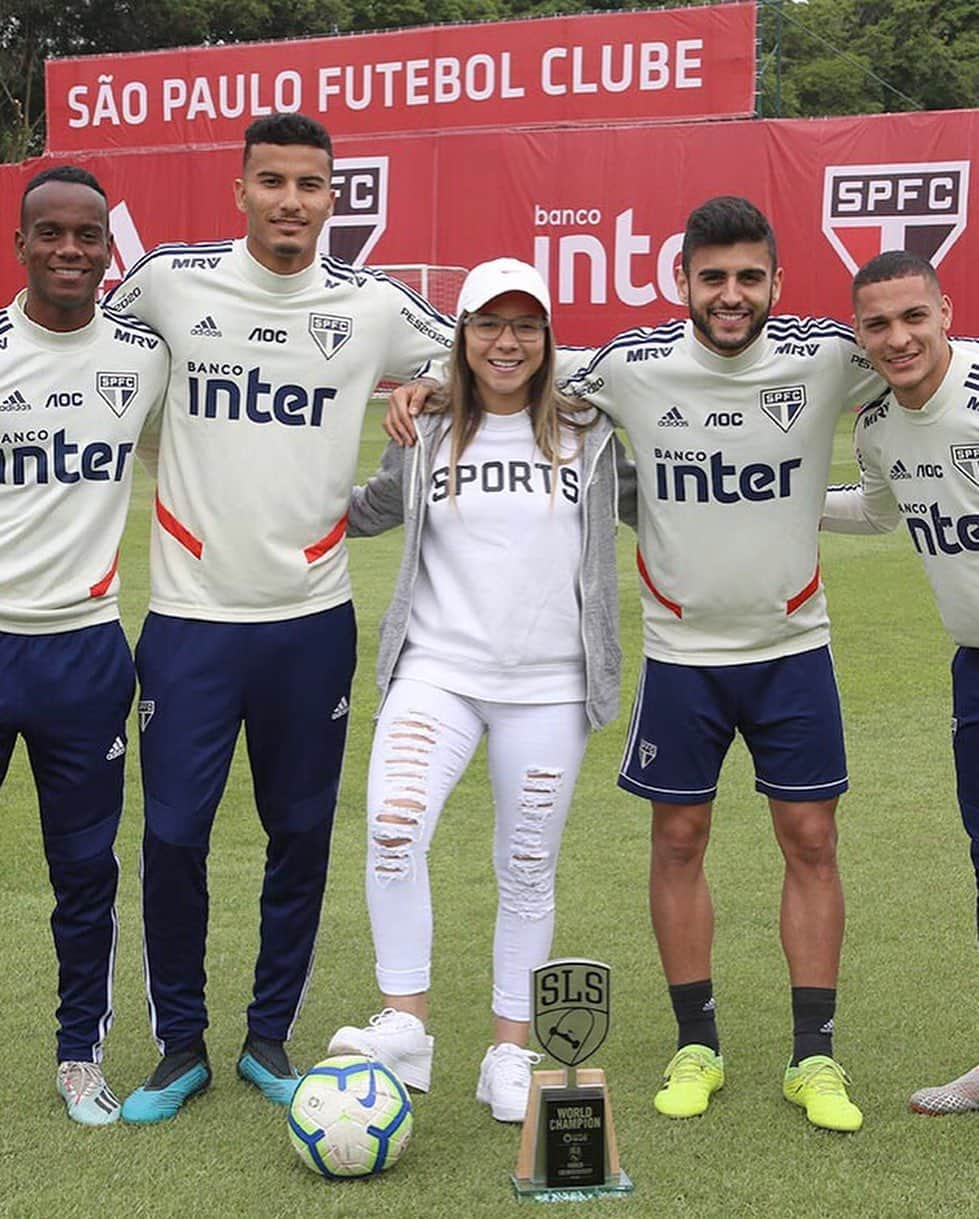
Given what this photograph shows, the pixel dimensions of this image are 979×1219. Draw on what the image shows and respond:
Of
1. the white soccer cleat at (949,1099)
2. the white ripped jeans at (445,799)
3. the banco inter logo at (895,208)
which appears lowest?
the white soccer cleat at (949,1099)

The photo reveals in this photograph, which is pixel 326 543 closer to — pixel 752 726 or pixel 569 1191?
pixel 752 726

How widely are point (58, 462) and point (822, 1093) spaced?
2.30 m

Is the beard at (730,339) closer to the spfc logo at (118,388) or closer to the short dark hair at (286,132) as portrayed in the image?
the short dark hair at (286,132)

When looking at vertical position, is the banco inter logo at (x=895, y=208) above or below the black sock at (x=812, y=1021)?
above

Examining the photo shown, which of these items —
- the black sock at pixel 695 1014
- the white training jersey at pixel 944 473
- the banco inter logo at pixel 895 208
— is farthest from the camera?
the banco inter logo at pixel 895 208

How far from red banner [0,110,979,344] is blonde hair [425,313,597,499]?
16.0m

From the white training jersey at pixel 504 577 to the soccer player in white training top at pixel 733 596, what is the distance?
251mm

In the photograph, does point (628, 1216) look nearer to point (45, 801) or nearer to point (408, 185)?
point (45, 801)

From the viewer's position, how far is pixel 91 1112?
3.81 metres

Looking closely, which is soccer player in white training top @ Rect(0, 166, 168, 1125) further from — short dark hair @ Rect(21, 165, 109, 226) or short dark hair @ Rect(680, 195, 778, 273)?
short dark hair @ Rect(680, 195, 778, 273)

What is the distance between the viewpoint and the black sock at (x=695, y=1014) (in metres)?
4.07

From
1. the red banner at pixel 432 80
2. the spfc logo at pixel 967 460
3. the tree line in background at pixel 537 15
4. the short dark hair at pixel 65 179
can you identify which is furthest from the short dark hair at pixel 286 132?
the tree line in background at pixel 537 15

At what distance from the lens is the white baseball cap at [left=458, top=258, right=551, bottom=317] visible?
3.63 meters

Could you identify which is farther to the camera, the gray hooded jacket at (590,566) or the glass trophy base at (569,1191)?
the gray hooded jacket at (590,566)
